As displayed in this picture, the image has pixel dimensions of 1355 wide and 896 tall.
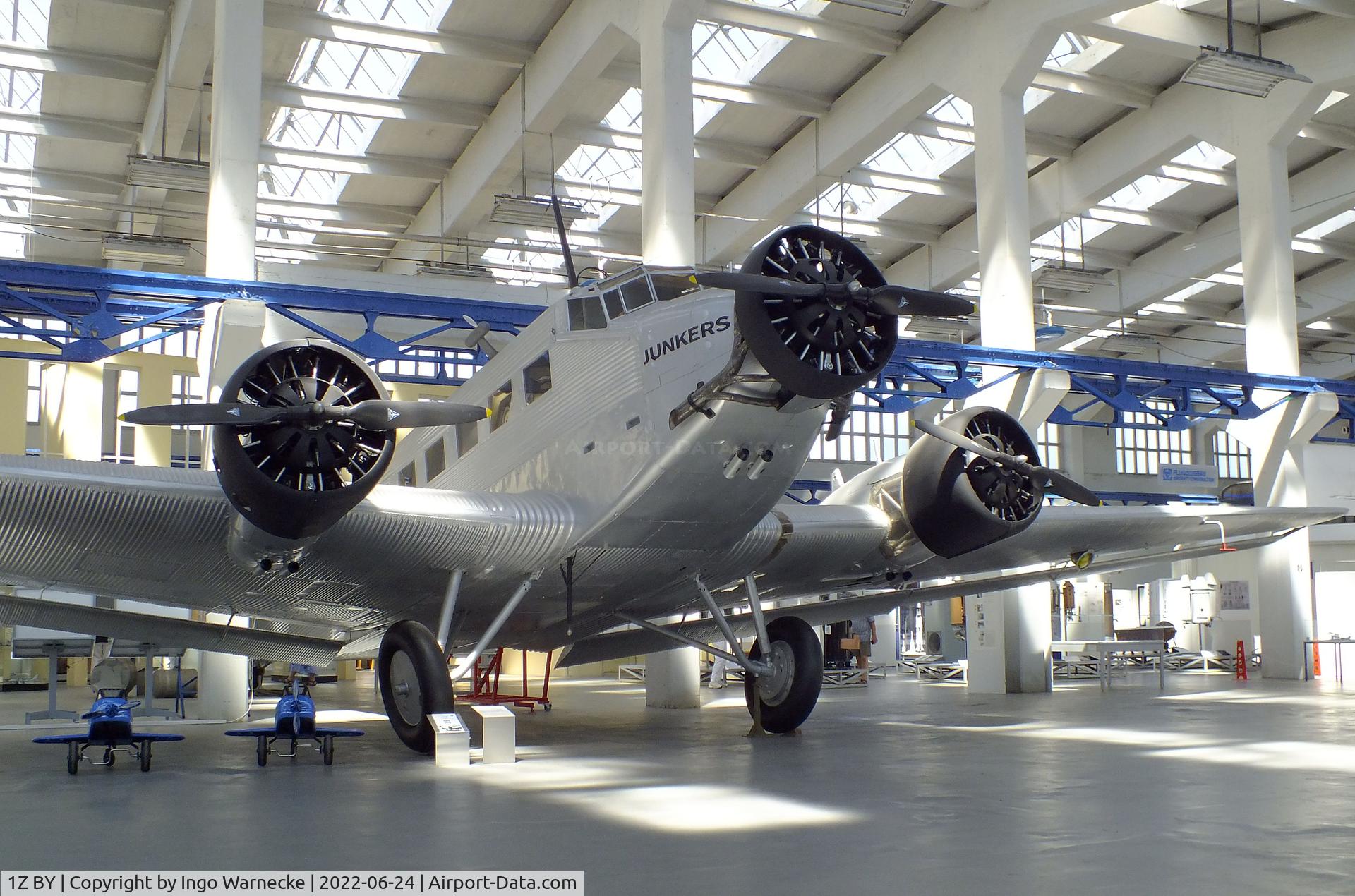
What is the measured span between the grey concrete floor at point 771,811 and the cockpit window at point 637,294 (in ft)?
13.8

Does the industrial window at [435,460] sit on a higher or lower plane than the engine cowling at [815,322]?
lower

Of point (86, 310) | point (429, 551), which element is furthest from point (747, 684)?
point (86, 310)

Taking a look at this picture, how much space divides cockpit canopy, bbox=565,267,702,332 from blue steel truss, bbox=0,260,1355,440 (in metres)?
7.01

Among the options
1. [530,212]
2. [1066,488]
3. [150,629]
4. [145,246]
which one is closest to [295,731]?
[150,629]

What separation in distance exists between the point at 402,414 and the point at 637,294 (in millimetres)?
2747

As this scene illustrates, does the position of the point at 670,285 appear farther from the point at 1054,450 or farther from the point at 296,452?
the point at 1054,450

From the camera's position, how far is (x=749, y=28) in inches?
874

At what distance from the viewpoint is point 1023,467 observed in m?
12.4

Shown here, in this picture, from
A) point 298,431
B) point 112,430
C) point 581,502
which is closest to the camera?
point 298,431

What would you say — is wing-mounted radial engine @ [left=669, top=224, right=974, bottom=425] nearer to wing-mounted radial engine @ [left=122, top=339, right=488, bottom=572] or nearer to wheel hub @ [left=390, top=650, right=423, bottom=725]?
wing-mounted radial engine @ [left=122, top=339, right=488, bottom=572]

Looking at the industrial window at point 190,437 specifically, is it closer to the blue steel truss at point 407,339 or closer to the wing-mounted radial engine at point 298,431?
the blue steel truss at point 407,339

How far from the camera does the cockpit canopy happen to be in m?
11.1

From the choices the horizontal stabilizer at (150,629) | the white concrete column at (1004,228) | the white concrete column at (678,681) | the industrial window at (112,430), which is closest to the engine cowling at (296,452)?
the horizontal stabilizer at (150,629)

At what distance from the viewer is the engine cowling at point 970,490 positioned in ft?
40.7
